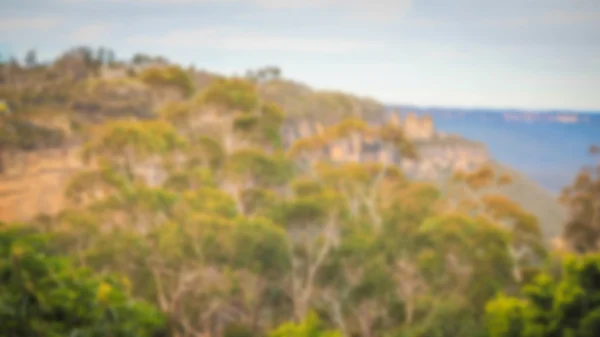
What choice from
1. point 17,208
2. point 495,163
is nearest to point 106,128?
point 17,208

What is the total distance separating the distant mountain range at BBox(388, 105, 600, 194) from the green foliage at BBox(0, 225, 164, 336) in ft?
26.7

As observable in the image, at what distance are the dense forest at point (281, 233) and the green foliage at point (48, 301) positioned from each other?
0.87m

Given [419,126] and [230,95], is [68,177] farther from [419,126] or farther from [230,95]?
[419,126]

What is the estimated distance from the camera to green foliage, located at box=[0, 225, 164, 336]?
166 inches

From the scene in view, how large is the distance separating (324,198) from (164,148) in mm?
3873

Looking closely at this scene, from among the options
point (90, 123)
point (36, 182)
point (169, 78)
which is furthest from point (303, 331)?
point (90, 123)

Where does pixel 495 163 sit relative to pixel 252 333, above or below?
above

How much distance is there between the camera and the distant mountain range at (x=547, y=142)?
995cm

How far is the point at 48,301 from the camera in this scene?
14.1 ft

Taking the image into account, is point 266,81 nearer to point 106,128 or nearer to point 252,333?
point 106,128

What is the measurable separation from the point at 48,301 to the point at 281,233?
5.12 m

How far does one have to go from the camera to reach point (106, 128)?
11094mm

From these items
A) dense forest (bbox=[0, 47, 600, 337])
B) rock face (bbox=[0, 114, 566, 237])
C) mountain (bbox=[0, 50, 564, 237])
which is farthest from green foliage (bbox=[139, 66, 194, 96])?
rock face (bbox=[0, 114, 566, 237])

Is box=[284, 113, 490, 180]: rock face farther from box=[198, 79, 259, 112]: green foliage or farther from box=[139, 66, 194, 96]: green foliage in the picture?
box=[139, 66, 194, 96]: green foliage
